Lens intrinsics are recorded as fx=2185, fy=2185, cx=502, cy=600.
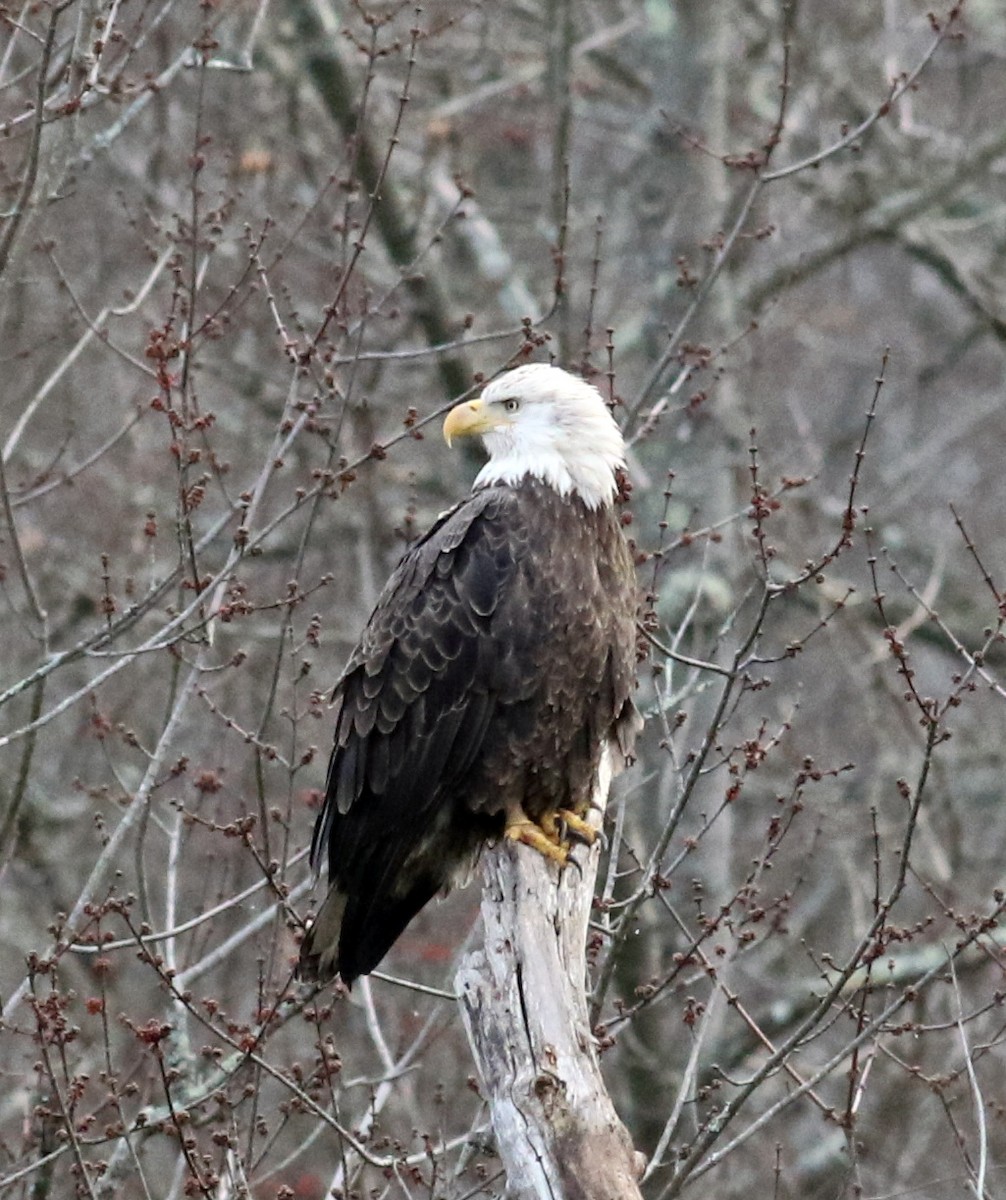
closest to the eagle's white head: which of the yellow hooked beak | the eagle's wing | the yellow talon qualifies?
the yellow hooked beak

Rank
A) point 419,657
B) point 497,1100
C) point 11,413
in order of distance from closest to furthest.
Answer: point 497,1100
point 419,657
point 11,413

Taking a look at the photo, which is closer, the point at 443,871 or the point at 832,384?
the point at 443,871

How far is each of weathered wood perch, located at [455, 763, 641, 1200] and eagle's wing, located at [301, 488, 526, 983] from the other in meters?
0.59

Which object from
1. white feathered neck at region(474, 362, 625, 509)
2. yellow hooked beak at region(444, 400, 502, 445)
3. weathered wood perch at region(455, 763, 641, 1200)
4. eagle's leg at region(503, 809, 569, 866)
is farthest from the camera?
yellow hooked beak at region(444, 400, 502, 445)

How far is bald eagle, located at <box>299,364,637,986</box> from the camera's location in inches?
225

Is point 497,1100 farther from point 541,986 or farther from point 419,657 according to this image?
point 419,657

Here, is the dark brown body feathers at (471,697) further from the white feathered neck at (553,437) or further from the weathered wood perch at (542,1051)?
the weathered wood perch at (542,1051)

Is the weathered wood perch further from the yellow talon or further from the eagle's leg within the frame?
the yellow talon

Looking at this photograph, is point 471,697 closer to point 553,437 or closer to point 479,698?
point 479,698

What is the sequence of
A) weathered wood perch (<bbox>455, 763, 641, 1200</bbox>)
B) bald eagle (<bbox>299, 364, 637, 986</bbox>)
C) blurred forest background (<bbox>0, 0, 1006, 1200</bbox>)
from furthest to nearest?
blurred forest background (<bbox>0, 0, 1006, 1200</bbox>) → bald eagle (<bbox>299, 364, 637, 986</bbox>) → weathered wood perch (<bbox>455, 763, 641, 1200</bbox>)

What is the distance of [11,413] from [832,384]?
886 cm

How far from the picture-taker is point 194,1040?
9203mm

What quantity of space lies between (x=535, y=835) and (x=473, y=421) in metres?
1.22

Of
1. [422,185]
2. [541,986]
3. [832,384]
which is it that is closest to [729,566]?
[422,185]
